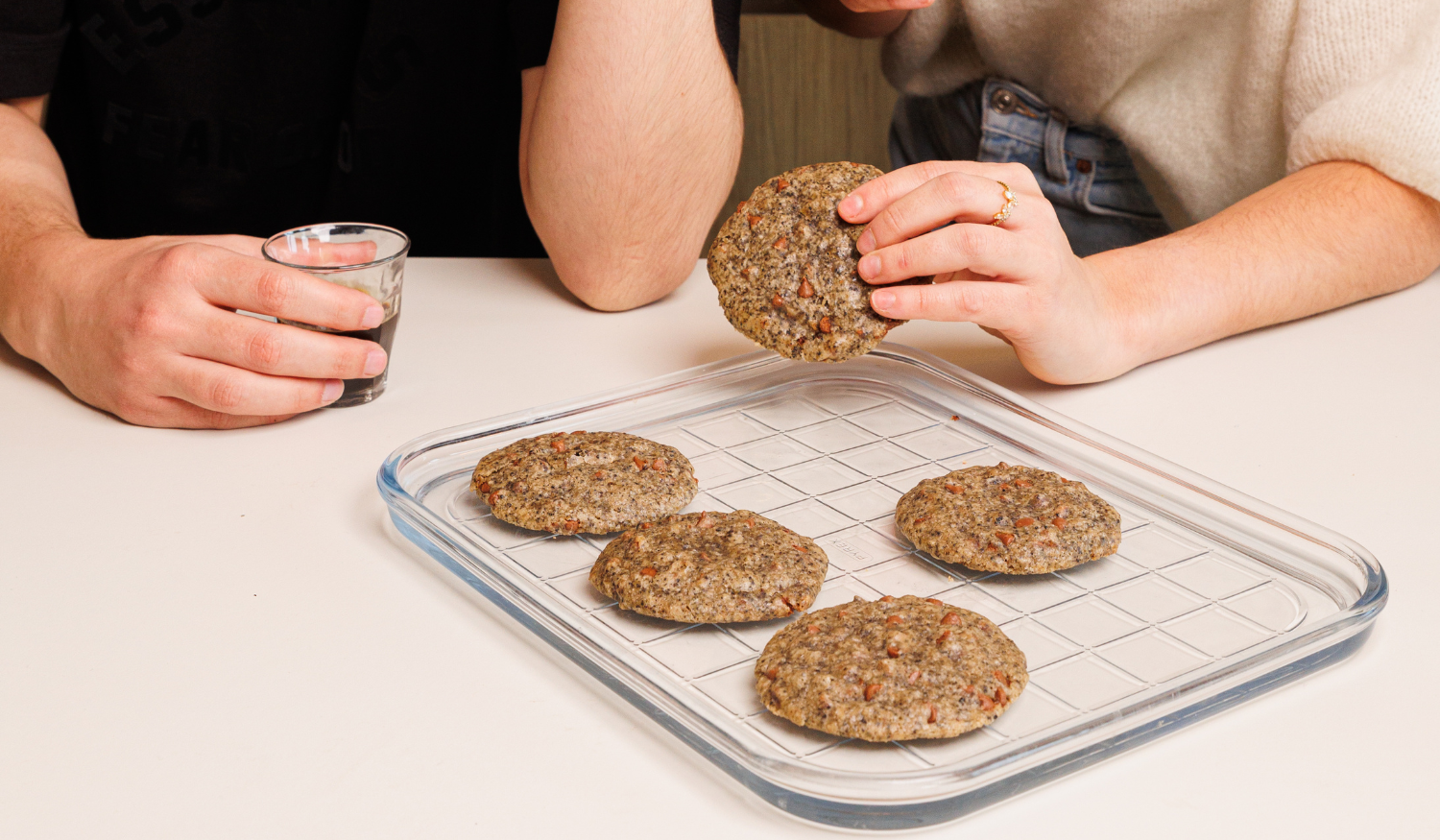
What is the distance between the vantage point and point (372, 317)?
117 cm

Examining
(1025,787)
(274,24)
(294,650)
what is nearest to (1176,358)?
(1025,787)

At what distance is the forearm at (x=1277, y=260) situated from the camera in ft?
4.32

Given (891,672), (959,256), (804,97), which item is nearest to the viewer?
(891,672)

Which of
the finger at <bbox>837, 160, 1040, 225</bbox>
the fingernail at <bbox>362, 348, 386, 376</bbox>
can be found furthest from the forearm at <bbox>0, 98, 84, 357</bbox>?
the finger at <bbox>837, 160, 1040, 225</bbox>

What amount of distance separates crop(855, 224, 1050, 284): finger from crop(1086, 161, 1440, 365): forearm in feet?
0.66

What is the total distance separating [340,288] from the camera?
1.15 meters

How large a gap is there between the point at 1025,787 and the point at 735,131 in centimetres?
111

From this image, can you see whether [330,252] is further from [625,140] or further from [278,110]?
[278,110]

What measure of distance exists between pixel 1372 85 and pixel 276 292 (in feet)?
4.27

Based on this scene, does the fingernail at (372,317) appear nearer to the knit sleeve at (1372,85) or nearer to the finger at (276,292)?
the finger at (276,292)

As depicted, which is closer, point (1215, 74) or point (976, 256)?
point (976, 256)

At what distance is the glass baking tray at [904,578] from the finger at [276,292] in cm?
18

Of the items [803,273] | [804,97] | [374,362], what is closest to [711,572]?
[803,273]

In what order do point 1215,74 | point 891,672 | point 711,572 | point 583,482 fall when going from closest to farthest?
point 891,672 → point 711,572 → point 583,482 → point 1215,74
